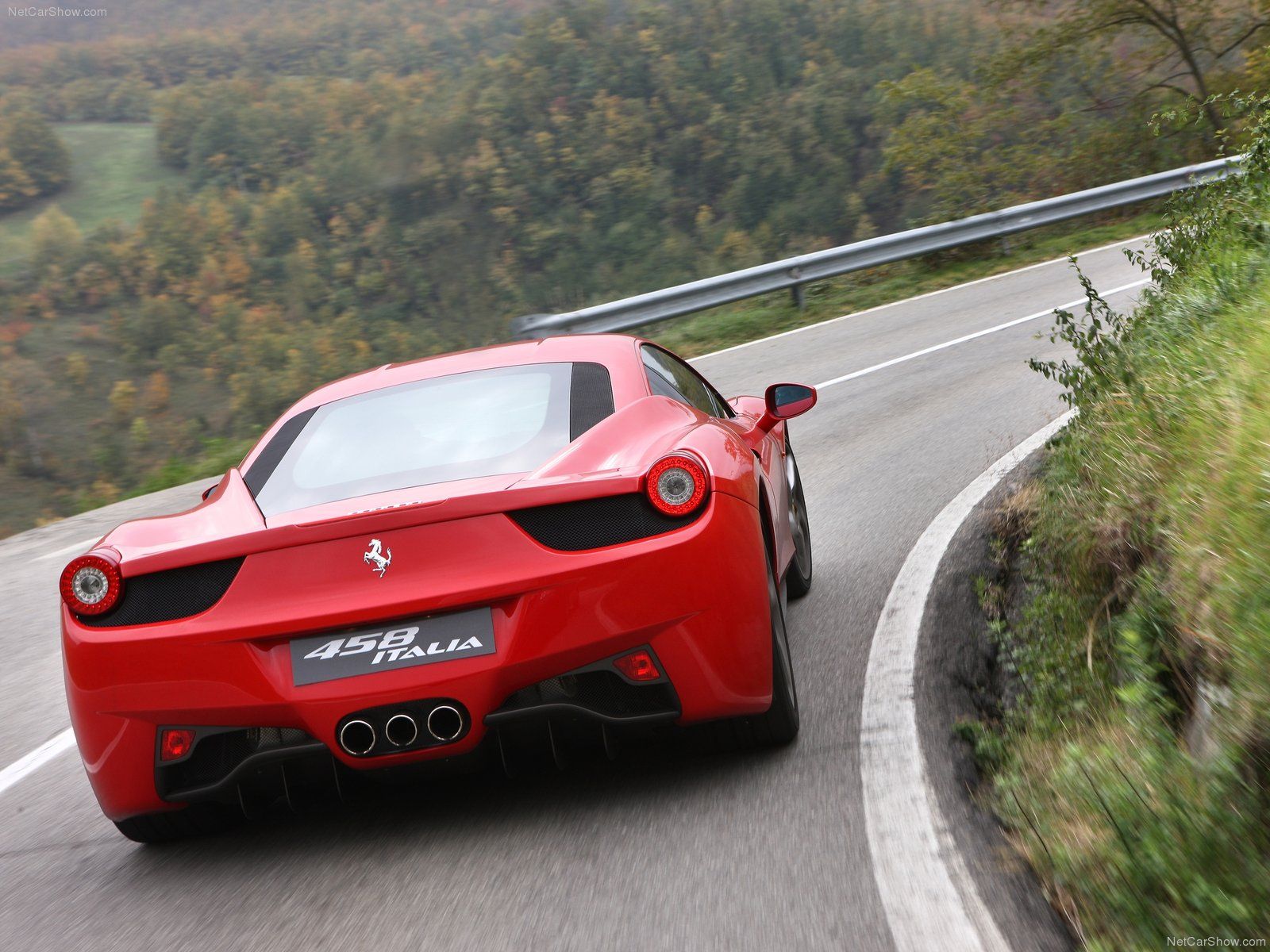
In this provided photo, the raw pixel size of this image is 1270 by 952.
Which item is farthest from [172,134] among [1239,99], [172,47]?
[1239,99]

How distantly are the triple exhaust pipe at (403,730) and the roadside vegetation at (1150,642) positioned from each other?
53.9 inches

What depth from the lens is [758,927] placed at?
9.19ft

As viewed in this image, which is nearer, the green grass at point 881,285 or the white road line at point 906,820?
the white road line at point 906,820

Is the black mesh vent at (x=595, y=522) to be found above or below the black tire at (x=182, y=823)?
above

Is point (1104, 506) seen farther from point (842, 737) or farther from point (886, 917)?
point (886, 917)

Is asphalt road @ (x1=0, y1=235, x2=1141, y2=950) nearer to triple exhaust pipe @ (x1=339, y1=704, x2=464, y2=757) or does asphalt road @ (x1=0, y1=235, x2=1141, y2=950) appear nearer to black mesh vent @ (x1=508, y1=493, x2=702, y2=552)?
triple exhaust pipe @ (x1=339, y1=704, x2=464, y2=757)

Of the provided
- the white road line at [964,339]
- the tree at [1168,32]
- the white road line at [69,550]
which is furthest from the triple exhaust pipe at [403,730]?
the tree at [1168,32]

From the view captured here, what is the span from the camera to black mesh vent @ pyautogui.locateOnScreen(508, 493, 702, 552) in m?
3.35

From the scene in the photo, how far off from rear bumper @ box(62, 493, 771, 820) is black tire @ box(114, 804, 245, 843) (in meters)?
0.23

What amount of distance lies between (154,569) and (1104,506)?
3.07 meters

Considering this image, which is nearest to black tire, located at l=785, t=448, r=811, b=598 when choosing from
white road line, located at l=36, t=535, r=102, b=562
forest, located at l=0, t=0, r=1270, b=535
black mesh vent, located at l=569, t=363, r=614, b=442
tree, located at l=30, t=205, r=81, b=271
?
black mesh vent, located at l=569, t=363, r=614, b=442

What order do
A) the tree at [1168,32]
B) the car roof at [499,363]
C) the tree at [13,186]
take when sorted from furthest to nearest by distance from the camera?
1. the tree at [13,186]
2. the tree at [1168,32]
3. the car roof at [499,363]

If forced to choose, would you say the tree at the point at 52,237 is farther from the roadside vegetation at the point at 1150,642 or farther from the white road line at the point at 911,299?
the roadside vegetation at the point at 1150,642

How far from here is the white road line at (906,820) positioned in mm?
2697
